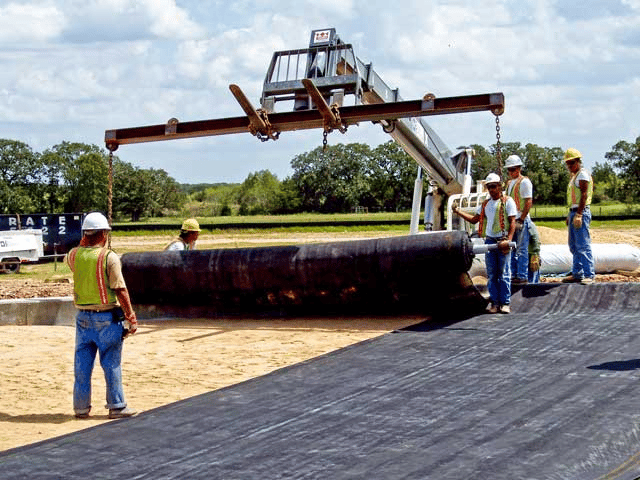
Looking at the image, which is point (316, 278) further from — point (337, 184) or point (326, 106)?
point (337, 184)

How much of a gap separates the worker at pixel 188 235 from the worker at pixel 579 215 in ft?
15.8

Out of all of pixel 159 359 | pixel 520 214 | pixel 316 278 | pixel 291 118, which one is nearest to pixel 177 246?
pixel 316 278

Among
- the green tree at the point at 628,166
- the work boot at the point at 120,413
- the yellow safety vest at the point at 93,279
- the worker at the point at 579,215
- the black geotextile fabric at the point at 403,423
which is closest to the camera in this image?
the black geotextile fabric at the point at 403,423

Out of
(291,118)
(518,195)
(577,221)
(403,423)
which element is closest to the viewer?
(403,423)

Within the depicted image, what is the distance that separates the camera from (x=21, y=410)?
25.3 ft

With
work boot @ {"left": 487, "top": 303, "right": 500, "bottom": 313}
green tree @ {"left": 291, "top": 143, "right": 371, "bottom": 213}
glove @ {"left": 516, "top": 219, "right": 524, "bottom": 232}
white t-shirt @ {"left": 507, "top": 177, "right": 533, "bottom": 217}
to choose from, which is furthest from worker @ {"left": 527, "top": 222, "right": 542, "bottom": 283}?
green tree @ {"left": 291, "top": 143, "right": 371, "bottom": 213}

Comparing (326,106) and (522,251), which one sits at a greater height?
(326,106)

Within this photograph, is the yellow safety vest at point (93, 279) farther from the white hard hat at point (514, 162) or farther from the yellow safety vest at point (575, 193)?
the yellow safety vest at point (575, 193)

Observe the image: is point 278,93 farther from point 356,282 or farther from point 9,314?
point 9,314

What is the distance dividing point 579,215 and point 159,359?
5611mm

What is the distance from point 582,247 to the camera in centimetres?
1202

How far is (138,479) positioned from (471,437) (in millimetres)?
2115

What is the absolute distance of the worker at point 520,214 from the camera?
12.0 meters

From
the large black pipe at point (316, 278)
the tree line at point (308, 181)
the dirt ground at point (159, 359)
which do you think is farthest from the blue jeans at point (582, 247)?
the tree line at point (308, 181)
